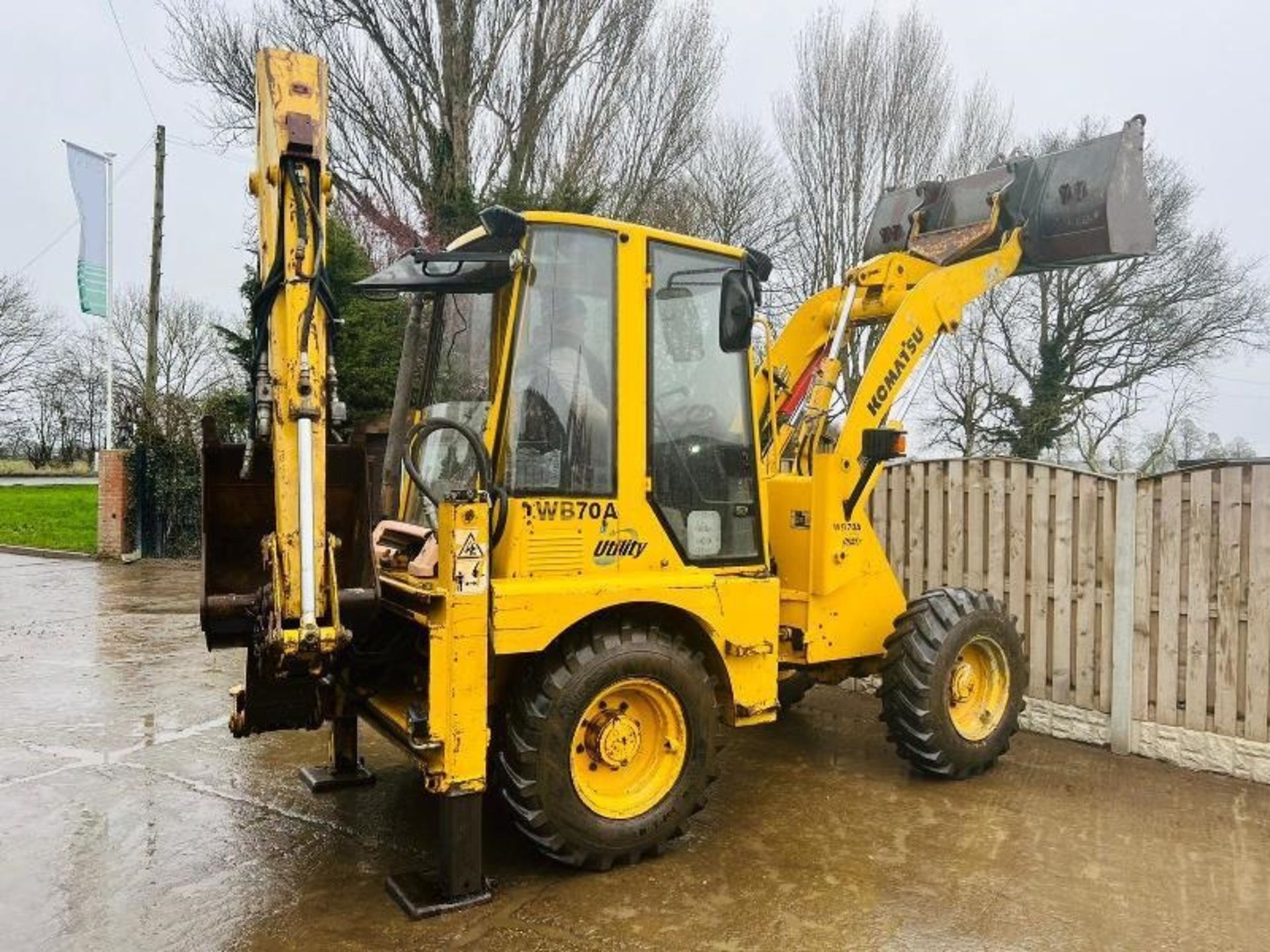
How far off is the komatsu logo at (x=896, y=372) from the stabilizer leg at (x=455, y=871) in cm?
300

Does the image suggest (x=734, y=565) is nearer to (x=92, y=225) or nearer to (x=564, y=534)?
(x=564, y=534)

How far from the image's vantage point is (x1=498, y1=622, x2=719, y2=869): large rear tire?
383cm

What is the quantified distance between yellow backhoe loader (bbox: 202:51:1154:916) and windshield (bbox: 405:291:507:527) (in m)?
0.02

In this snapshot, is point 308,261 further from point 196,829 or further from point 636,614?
point 196,829

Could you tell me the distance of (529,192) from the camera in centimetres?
1502

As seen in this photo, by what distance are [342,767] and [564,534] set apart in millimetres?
2246

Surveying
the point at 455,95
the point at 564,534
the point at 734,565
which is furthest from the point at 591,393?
the point at 455,95

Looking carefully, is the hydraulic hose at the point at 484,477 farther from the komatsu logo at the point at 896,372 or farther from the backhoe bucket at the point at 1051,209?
the backhoe bucket at the point at 1051,209

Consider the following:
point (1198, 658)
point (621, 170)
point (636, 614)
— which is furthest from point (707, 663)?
point (621, 170)

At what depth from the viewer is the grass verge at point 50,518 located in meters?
17.4

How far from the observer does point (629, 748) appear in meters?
4.16

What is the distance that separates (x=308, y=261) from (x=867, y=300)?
3417 millimetres

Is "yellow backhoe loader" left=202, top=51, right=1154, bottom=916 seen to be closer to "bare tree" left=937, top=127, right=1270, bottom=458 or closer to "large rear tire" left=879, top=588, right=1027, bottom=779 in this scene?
"large rear tire" left=879, top=588, right=1027, bottom=779

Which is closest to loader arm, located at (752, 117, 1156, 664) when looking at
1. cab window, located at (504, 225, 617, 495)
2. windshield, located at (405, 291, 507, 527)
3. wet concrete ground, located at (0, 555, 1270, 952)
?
wet concrete ground, located at (0, 555, 1270, 952)
